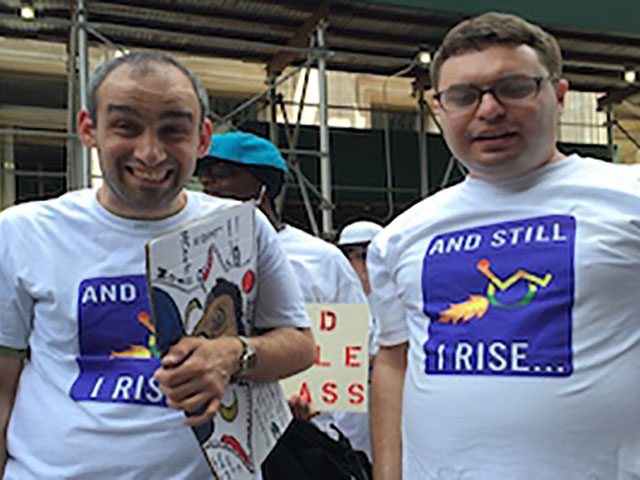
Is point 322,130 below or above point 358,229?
above

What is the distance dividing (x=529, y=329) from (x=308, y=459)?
86 cm

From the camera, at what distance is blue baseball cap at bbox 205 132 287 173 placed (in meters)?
2.86

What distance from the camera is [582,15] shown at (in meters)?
7.48

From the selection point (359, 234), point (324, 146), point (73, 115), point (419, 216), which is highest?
point (73, 115)

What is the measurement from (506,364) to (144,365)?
727mm

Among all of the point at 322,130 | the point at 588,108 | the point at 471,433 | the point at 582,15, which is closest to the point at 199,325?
the point at 471,433

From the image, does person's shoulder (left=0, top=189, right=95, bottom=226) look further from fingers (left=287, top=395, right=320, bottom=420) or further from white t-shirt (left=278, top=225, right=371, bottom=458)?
white t-shirt (left=278, top=225, right=371, bottom=458)

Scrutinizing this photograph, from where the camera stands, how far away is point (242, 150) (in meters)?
2.87

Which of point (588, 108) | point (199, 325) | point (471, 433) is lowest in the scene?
point (471, 433)

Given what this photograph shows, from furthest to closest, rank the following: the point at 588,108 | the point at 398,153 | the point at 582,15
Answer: the point at 588,108, the point at 398,153, the point at 582,15

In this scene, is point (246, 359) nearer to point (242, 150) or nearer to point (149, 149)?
point (149, 149)

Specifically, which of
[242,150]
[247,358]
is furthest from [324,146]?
[247,358]

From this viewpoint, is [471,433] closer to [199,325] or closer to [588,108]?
[199,325]

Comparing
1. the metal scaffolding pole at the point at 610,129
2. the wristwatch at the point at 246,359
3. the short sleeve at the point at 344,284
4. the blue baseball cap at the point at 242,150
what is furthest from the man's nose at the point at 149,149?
the metal scaffolding pole at the point at 610,129
